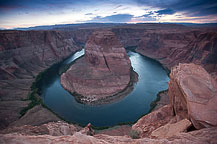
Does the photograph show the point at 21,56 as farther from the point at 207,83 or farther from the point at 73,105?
the point at 207,83

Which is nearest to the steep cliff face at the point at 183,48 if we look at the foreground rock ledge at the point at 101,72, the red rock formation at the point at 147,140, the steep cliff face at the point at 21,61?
the foreground rock ledge at the point at 101,72

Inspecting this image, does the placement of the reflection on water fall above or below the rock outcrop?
below

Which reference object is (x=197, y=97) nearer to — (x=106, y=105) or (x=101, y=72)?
(x=106, y=105)

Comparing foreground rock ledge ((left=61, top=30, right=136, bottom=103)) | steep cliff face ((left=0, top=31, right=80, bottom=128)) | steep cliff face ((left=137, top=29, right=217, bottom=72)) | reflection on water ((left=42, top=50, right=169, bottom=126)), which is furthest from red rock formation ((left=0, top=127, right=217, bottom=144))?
steep cliff face ((left=137, top=29, right=217, bottom=72))

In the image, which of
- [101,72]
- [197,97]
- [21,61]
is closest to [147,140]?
[197,97]

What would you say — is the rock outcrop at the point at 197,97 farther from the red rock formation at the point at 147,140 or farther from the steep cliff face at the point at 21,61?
the steep cliff face at the point at 21,61

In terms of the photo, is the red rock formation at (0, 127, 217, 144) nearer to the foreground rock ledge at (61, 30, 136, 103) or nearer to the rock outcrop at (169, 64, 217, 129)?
the rock outcrop at (169, 64, 217, 129)

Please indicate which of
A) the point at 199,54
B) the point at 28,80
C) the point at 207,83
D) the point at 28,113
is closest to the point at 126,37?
the point at 199,54
